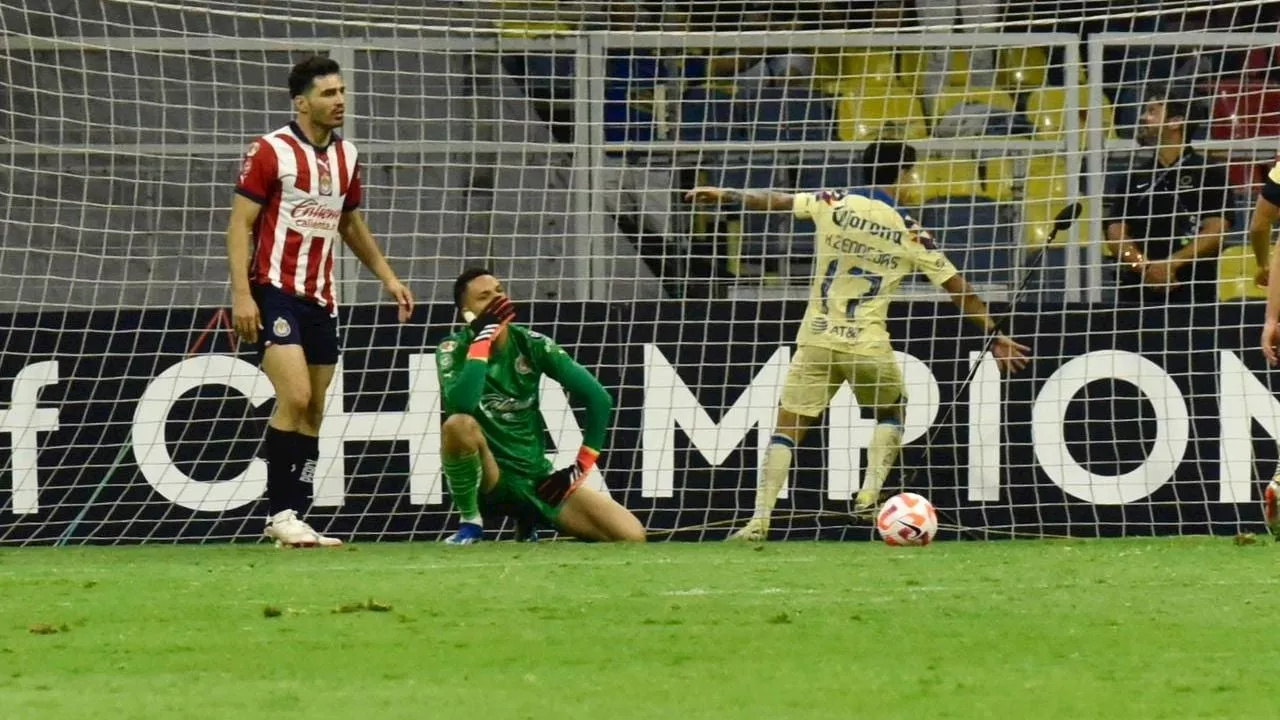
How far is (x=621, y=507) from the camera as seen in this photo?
9.93 meters

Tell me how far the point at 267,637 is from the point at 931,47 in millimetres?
6940

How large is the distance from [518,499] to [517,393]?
0.48 metres

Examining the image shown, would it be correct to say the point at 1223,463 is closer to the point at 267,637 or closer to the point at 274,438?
the point at 274,438

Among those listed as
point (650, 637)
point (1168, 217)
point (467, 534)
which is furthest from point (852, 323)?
point (650, 637)

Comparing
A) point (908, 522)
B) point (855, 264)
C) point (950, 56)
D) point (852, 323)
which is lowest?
point (908, 522)

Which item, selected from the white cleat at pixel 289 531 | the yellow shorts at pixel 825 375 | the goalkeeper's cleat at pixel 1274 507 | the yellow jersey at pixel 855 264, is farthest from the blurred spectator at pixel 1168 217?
the white cleat at pixel 289 531

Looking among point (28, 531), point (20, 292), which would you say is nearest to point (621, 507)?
point (28, 531)

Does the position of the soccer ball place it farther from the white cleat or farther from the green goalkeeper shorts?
the white cleat

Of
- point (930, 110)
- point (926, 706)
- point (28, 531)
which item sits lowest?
point (28, 531)

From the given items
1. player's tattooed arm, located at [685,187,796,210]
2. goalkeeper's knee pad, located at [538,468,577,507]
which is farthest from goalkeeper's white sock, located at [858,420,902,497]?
goalkeeper's knee pad, located at [538,468,577,507]

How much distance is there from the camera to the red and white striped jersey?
882cm

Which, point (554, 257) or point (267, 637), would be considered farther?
point (554, 257)

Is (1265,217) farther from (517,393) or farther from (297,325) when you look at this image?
(297,325)

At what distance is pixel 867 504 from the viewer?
33.9 ft
